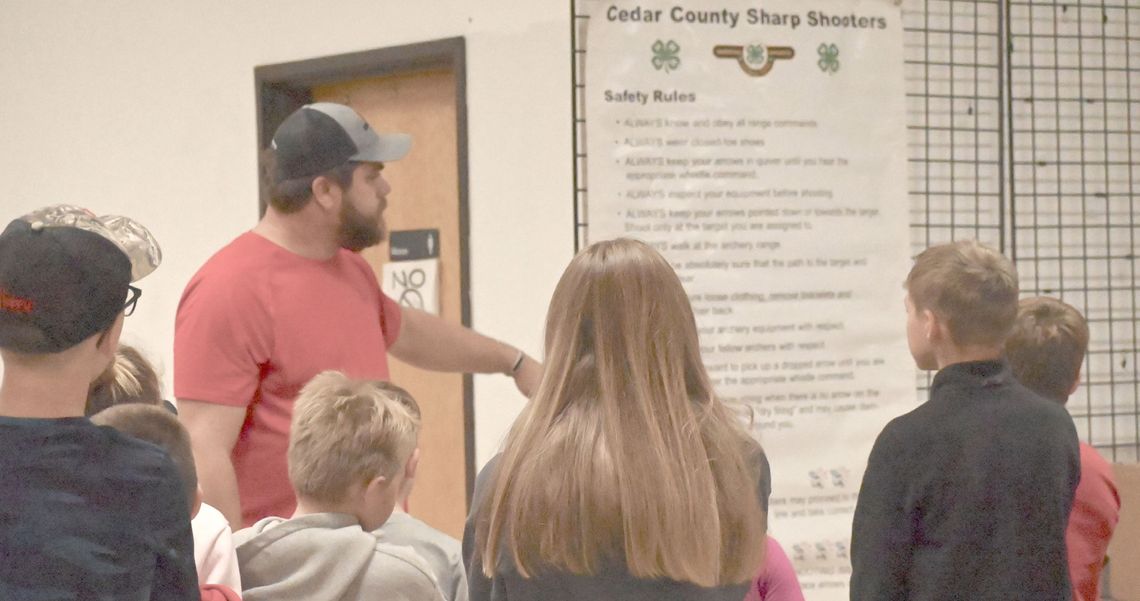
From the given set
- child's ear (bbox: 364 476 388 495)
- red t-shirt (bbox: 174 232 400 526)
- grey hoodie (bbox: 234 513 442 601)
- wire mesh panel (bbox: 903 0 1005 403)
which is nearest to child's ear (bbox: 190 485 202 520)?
grey hoodie (bbox: 234 513 442 601)

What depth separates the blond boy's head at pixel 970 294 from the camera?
2107 mm

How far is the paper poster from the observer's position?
308cm

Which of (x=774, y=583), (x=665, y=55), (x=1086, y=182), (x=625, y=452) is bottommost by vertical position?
(x=774, y=583)

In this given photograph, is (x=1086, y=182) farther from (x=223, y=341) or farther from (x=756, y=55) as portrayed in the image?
(x=223, y=341)

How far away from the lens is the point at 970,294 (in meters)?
2.12

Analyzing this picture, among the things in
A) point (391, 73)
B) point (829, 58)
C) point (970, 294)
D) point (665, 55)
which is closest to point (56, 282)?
point (970, 294)

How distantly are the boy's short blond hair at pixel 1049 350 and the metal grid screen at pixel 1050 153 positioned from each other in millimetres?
1226

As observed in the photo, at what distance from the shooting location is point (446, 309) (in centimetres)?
395

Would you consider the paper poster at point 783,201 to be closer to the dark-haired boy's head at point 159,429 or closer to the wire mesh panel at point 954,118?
the wire mesh panel at point 954,118

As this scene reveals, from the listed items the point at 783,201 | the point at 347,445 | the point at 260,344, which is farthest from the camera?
the point at 783,201

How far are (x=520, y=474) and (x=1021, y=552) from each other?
102cm

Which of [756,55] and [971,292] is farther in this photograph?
[756,55]

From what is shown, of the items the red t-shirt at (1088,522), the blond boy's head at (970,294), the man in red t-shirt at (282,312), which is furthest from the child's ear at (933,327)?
the man in red t-shirt at (282,312)

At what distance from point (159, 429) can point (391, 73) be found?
2627 millimetres
